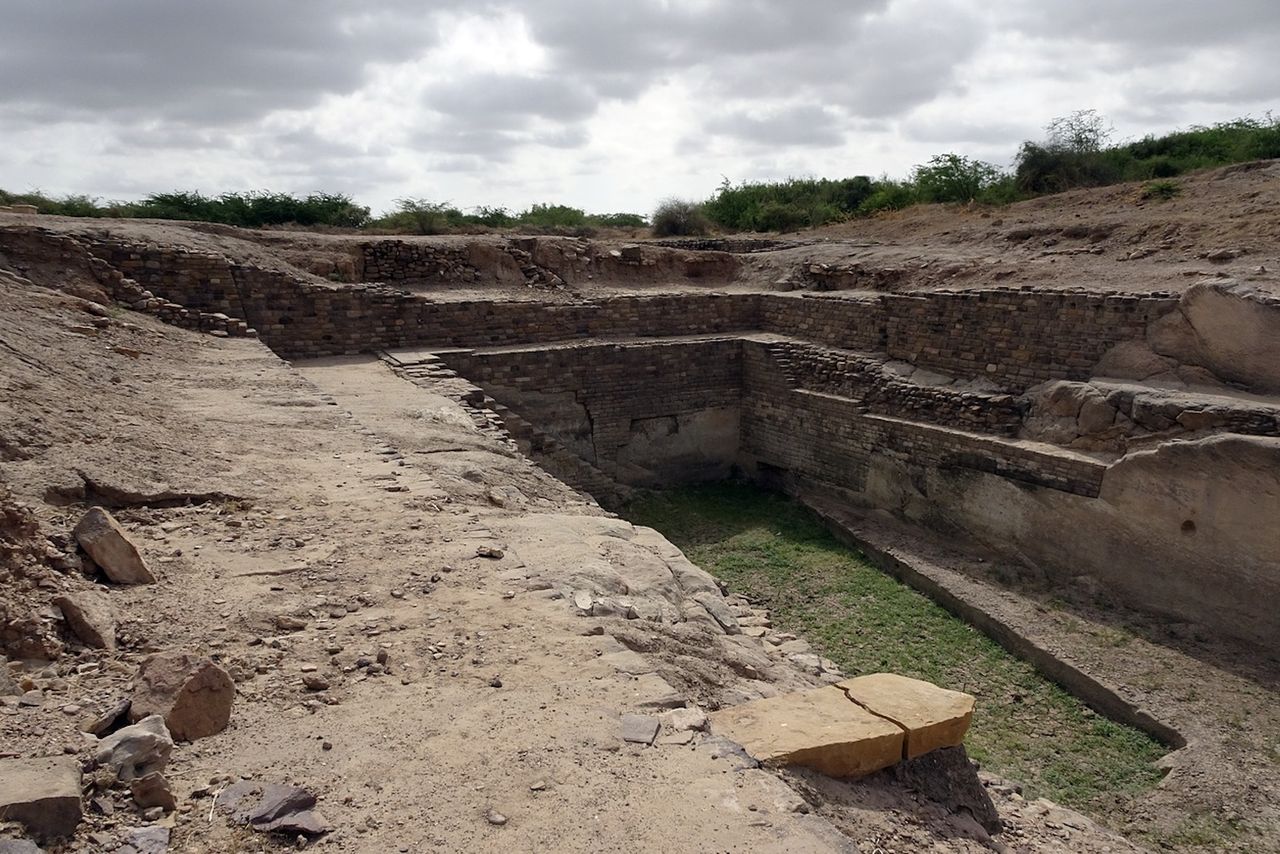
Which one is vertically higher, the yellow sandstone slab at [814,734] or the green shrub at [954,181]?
the green shrub at [954,181]

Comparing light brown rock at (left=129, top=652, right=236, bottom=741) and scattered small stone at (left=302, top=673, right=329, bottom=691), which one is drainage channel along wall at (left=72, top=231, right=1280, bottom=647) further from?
light brown rock at (left=129, top=652, right=236, bottom=741)

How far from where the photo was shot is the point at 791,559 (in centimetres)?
884

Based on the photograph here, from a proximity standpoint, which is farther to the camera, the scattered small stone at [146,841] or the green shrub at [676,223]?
the green shrub at [676,223]

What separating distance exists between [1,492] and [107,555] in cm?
49

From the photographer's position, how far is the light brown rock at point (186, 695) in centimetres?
237

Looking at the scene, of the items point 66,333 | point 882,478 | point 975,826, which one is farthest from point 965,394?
point 66,333

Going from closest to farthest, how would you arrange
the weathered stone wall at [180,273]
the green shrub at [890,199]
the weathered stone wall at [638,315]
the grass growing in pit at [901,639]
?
the grass growing in pit at [901,639]
the weathered stone wall at [638,315]
the weathered stone wall at [180,273]
the green shrub at [890,199]

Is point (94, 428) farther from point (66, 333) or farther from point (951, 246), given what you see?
point (951, 246)

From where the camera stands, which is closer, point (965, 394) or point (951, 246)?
point (965, 394)

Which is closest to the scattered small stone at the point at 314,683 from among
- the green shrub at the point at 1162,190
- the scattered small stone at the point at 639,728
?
the scattered small stone at the point at 639,728

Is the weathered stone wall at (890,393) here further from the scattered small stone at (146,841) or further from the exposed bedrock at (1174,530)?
the scattered small stone at (146,841)

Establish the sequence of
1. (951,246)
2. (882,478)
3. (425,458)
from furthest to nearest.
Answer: (951,246)
(882,478)
(425,458)

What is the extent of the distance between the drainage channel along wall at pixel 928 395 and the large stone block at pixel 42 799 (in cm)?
752

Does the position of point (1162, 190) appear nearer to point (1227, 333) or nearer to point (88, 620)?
point (1227, 333)
